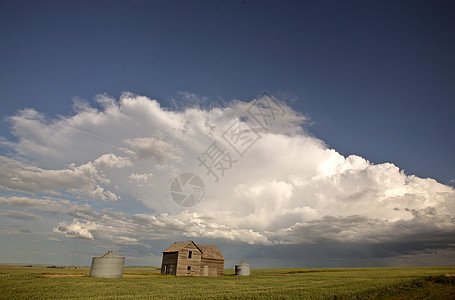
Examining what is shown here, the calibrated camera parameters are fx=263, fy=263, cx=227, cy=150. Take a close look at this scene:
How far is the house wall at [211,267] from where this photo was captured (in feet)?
196

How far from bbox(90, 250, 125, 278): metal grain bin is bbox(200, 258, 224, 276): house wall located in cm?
1918

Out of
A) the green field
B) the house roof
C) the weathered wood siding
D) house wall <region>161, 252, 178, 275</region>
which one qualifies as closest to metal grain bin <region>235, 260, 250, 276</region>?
the house roof

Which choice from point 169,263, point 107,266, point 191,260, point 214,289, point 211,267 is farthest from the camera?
point 211,267

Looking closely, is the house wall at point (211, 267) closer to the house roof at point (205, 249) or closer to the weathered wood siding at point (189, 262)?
the house roof at point (205, 249)

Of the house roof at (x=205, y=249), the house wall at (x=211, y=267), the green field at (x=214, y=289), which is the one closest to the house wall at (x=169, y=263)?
the house roof at (x=205, y=249)

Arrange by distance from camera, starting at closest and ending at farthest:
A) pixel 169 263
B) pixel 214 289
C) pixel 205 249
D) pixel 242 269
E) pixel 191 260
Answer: pixel 214 289
pixel 191 260
pixel 169 263
pixel 205 249
pixel 242 269

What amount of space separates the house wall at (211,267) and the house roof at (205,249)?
0.91 metres

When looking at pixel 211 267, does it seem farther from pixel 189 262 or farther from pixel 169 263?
pixel 169 263

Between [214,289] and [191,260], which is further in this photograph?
[191,260]

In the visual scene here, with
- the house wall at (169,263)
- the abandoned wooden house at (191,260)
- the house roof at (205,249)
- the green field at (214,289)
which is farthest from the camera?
the house roof at (205,249)

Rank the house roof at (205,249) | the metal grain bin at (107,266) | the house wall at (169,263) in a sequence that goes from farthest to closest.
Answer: the house roof at (205,249) < the house wall at (169,263) < the metal grain bin at (107,266)

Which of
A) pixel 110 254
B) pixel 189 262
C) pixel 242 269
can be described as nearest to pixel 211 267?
pixel 189 262

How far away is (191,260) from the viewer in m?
57.8

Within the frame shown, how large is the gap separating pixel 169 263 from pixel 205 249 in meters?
9.00
